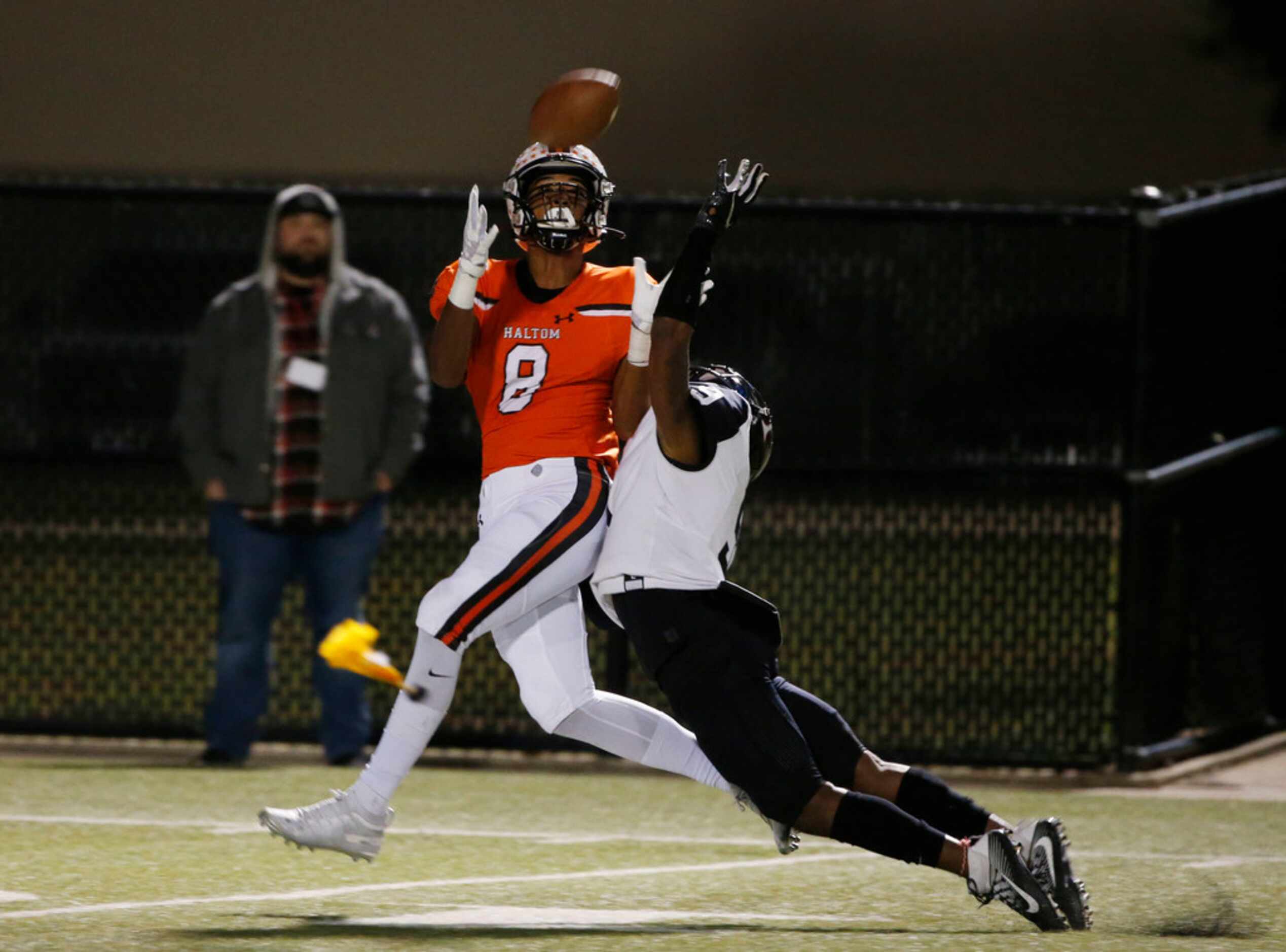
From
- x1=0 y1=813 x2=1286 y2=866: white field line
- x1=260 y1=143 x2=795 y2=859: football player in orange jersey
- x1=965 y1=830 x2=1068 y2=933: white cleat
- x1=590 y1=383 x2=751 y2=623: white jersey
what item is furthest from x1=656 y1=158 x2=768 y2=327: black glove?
x1=0 y1=813 x2=1286 y2=866: white field line

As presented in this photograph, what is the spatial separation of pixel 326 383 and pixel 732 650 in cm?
392

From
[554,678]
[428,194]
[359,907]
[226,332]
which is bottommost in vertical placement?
[359,907]

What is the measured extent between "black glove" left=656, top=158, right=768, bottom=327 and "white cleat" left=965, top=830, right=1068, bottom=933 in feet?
4.59

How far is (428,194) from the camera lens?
32.2 ft

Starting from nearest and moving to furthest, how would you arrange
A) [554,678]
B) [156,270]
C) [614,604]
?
1. [614,604]
2. [554,678]
3. [156,270]

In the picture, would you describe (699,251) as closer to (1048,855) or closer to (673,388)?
(673,388)

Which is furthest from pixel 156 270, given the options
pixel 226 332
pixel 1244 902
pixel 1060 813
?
pixel 1244 902

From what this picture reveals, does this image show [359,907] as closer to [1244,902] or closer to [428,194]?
[1244,902]

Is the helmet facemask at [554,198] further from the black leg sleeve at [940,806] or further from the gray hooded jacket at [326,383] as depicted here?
the gray hooded jacket at [326,383]

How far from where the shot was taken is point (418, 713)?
651 cm

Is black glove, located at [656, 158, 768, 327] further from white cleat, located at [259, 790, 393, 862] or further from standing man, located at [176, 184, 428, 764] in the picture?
standing man, located at [176, 184, 428, 764]

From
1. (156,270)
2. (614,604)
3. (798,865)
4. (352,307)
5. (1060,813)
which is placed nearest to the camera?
(614,604)

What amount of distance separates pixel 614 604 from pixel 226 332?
3.78m

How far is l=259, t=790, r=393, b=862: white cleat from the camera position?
6363 millimetres
